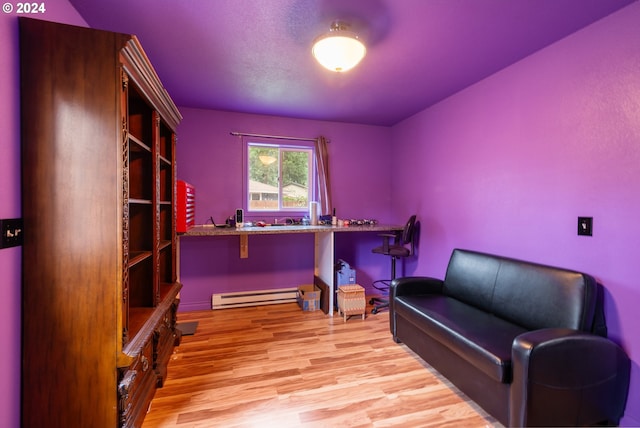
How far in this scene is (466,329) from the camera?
72.9 inches

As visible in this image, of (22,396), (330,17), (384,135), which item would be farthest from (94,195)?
(384,135)

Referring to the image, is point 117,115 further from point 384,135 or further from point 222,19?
point 384,135

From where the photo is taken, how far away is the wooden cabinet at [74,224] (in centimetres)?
120

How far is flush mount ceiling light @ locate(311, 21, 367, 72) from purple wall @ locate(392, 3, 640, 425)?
1.48 m

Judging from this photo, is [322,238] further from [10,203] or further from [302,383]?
[10,203]

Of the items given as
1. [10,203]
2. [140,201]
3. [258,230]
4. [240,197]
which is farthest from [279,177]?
[10,203]

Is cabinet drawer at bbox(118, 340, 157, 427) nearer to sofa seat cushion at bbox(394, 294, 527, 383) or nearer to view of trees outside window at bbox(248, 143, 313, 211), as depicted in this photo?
sofa seat cushion at bbox(394, 294, 527, 383)

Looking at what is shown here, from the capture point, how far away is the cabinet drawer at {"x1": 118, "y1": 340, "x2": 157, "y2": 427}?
130cm

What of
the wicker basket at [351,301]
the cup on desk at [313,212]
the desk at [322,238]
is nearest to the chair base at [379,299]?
the wicker basket at [351,301]

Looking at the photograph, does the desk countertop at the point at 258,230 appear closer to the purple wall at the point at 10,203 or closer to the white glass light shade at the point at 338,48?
the purple wall at the point at 10,203

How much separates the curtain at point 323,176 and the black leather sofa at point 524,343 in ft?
5.57

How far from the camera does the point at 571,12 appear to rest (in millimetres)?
1706

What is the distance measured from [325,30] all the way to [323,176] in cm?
207

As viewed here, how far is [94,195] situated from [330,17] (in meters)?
1.66
